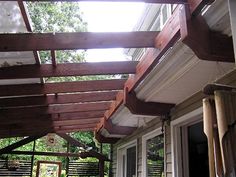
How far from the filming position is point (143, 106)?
3555 millimetres

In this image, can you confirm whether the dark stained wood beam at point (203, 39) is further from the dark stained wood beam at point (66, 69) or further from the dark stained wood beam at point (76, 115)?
the dark stained wood beam at point (76, 115)

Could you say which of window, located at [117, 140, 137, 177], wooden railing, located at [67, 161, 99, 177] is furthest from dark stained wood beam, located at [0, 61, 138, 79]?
wooden railing, located at [67, 161, 99, 177]

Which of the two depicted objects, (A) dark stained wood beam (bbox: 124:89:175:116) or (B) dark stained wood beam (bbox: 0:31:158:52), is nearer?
(B) dark stained wood beam (bbox: 0:31:158:52)

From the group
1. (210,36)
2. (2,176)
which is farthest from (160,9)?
(2,176)

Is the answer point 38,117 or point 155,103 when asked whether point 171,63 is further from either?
point 38,117

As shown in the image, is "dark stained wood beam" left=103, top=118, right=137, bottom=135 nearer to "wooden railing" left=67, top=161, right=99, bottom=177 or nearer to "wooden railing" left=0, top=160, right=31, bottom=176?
"wooden railing" left=67, top=161, right=99, bottom=177

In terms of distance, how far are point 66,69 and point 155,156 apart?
2315 mm

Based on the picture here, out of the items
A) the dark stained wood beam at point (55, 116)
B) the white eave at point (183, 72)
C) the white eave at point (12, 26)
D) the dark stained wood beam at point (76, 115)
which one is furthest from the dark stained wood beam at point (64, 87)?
the dark stained wood beam at point (76, 115)

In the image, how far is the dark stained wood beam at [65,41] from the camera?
2.15 m

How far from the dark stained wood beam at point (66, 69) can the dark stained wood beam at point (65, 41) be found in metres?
0.61

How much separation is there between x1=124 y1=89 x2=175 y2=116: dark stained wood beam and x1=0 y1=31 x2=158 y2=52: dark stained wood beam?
3.82 feet


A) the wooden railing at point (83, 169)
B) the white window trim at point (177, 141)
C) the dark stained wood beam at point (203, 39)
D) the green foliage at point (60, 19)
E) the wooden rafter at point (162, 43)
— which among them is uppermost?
the green foliage at point (60, 19)

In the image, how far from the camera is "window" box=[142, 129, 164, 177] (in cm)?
423

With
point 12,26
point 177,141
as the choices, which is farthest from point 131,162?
point 12,26
